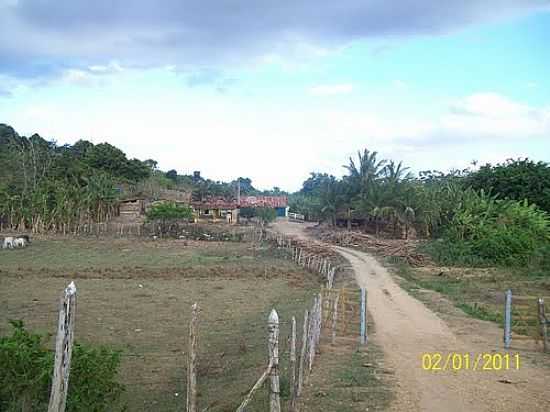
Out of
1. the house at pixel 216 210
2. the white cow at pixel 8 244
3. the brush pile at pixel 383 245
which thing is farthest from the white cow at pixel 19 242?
the house at pixel 216 210

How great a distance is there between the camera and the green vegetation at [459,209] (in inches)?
1282

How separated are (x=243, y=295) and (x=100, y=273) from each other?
9.05 metres

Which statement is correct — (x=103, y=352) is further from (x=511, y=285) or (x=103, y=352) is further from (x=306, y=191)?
(x=306, y=191)

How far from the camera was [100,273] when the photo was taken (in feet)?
93.7

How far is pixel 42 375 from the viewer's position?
616 cm

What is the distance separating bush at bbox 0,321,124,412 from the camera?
6.32 m

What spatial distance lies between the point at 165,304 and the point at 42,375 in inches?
568

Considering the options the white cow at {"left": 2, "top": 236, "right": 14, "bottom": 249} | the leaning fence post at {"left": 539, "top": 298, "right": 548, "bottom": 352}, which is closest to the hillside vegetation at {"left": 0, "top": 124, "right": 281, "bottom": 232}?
the white cow at {"left": 2, "top": 236, "right": 14, "bottom": 249}

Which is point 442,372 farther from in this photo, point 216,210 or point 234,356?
point 216,210

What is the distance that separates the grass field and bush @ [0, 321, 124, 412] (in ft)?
7.44

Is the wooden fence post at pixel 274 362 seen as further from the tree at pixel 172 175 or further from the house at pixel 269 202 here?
the tree at pixel 172 175

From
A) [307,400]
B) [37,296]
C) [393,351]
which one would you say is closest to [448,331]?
[393,351]
